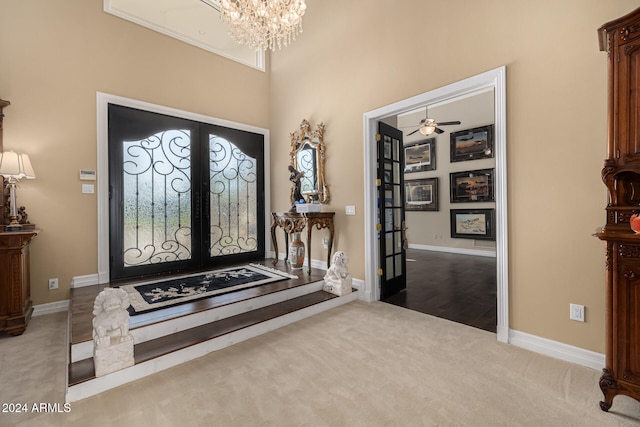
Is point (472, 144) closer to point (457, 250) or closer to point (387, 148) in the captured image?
point (457, 250)

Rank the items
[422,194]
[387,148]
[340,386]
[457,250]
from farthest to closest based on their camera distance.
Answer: [422,194]
[457,250]
[387,148]
[340,386]

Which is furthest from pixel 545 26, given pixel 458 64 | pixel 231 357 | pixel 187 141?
pixel 187 141

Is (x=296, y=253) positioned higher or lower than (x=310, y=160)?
lower

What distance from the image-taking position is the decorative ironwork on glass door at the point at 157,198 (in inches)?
154

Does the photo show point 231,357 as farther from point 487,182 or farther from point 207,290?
point 487,182

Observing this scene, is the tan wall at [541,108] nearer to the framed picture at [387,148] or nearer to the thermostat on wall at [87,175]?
the framed picture at [387,148]

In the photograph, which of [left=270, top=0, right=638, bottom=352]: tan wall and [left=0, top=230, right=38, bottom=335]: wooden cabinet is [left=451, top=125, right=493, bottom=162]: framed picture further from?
[left=0, top=230, right=38, bottom=335]: wooden cabinet

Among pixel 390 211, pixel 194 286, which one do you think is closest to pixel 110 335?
pixel 194 286

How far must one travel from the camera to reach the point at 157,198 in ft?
13.4

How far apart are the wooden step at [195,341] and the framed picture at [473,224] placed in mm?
4942

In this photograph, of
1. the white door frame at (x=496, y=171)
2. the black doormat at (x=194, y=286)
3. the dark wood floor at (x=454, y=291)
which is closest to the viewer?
the white door frame at (x=496, y=171)

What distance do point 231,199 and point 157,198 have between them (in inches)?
44.3

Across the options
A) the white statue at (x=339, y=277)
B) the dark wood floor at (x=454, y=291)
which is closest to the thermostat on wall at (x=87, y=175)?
the white statue at (x=339, y=277)

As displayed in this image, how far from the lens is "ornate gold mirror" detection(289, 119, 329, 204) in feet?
13.9
